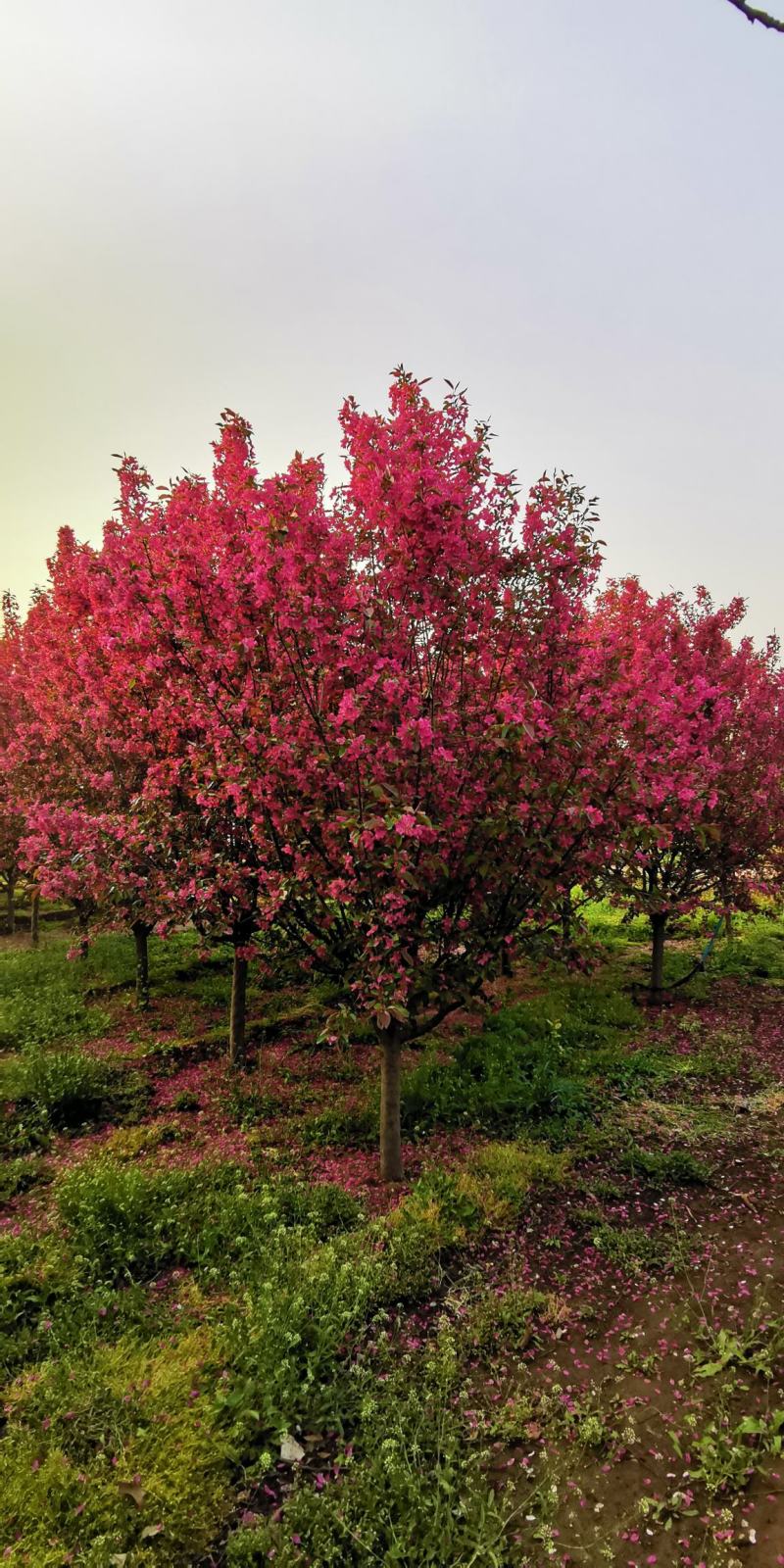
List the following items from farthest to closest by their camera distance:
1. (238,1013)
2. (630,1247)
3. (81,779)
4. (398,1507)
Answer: (81,779)
(238,1013)
(630,1247)
(398,1507)

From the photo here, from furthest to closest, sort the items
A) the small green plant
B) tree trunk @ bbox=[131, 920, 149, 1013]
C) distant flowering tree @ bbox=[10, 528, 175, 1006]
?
tree trunk @ bbox=[131, 920, 149, 1013]
the small green plant
distant flowering tree @ bbox=[10, 528, 175, 1006]

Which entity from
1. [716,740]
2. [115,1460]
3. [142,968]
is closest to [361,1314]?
[115,1460]

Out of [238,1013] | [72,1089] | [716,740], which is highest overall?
[716,740]

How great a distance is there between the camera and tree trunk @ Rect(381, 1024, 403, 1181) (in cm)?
667

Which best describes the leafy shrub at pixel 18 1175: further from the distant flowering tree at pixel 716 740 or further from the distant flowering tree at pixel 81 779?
the distant flowering tree at pixel 716 740

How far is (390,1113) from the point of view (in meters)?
6.71

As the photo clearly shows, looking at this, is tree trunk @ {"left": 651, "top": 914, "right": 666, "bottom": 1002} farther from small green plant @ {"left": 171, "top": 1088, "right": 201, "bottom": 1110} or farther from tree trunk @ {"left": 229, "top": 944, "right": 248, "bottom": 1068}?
small green plant @ {"left": 171, "top": 1088, "right": 201, "bottom": 1110}

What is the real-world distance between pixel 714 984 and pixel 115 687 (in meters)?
11.9

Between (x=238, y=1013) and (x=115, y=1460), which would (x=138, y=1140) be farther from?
(x=115, y=1460)

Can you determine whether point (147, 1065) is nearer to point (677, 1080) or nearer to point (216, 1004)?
point (216, 1004)

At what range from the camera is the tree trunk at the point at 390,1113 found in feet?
21.9

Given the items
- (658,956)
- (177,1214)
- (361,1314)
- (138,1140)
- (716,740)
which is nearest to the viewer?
(361,1314)

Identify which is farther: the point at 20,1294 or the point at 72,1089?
the point at 72,1089

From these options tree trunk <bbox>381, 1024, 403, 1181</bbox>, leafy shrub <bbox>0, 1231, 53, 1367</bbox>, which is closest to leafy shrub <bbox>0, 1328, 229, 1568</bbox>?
leafy shrub <bbox>0, 1231, 53, 1367</bbox>
